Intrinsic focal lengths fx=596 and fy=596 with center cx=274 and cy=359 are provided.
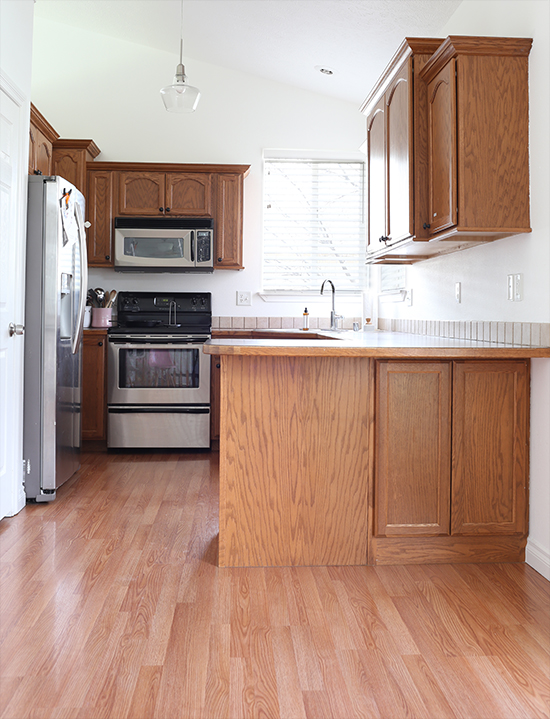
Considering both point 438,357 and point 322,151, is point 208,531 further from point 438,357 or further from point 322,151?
point 322,151

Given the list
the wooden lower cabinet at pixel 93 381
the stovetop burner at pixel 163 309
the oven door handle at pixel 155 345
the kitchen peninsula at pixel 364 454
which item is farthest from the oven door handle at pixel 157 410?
the kitchen peninsula at pixel 364 454

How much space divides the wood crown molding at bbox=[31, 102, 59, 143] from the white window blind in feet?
5.66

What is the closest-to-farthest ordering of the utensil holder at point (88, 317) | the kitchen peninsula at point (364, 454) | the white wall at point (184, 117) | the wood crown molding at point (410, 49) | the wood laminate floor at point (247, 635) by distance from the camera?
the wood laminate floor at point (247, 635) → the kitchen peninsula at point (364, 454) → the wood crown molding at point (410, 49) → the utensil holder at point (88, 317) → the white wall at point (184, 117)

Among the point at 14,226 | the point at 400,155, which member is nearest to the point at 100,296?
the point at 14,226

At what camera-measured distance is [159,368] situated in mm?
4328

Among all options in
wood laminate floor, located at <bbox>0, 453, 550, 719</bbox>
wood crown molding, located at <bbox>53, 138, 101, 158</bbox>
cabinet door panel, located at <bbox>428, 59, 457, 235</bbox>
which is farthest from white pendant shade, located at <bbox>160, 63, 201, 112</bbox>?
wood laminate floor, located at <bbox>0, 453, 550, 719</bbox>

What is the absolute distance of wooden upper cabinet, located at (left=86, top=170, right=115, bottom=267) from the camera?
4.55m

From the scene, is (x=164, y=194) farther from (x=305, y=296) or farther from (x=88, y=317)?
(x=305, y=296)

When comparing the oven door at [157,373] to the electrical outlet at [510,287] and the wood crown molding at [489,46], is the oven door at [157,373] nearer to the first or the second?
the electrical outlet at [510,287]

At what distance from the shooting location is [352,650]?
1.68 m

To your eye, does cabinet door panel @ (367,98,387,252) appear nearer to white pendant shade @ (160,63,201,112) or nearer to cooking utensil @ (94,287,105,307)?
white pendant shade @ (160,63,201,112)

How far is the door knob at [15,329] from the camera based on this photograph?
111 inches

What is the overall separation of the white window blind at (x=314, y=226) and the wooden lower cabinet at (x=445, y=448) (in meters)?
2.84

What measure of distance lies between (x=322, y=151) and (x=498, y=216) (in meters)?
2.91
